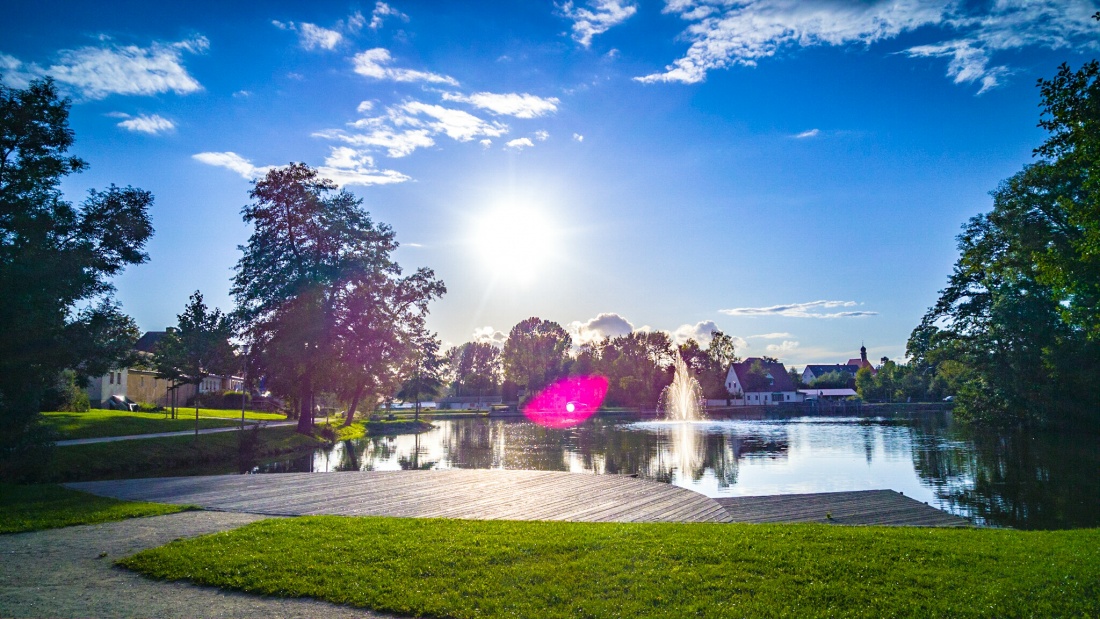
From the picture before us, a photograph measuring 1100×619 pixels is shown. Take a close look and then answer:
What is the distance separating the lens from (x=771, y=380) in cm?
10494

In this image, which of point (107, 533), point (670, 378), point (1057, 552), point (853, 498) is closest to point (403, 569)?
point (107, 533)

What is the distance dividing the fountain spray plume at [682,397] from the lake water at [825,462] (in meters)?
38.1

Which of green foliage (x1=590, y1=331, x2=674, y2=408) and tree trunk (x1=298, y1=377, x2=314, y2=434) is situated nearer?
tree trunk (x1=298, y1=377, x2=314, y2=434)

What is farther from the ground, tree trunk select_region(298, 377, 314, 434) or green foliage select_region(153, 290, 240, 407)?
green foliage select_region(153, 290, 240, 407)

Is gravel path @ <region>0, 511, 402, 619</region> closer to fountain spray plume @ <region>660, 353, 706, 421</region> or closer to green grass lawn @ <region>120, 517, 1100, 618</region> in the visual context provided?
green grass lawn @ <region>120, 517, 1100, 618</region>

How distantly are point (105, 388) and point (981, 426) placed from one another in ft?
198

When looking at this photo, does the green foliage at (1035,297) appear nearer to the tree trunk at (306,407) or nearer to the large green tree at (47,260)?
the large green tree at (47,260)

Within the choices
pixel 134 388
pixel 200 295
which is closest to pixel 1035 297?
pixel 200 295

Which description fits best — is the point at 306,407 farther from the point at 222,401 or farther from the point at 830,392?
the point at 830,392

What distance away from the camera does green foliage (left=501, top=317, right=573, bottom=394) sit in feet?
336

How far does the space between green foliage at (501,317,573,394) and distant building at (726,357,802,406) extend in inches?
1164

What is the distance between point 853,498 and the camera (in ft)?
48.4

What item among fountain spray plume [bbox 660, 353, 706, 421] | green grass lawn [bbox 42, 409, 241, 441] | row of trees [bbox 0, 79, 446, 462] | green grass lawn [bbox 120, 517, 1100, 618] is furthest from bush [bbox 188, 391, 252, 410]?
green grass lawn [bbox 120, 517, 1100, 618]

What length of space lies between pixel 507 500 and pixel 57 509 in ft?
27.4
